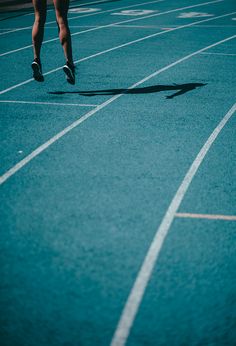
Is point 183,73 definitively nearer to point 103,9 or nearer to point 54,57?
point 54,57

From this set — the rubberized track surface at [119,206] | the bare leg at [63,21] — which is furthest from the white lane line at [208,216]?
the bare leg at [63,21]

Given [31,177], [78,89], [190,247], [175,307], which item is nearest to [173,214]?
[190,247]

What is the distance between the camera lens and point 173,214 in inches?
166

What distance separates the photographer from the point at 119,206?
173 inches

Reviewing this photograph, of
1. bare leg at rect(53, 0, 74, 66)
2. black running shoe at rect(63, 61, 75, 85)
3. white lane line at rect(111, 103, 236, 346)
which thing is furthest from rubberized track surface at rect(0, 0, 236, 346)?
bare leg at rect(53, 0, 74, 66)

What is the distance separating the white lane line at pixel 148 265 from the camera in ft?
9.48

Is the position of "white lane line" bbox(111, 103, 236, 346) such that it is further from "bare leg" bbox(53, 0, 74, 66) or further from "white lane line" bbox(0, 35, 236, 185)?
"bare leg" bbox(53, 0, 74, 66)

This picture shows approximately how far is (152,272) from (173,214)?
0.91 m

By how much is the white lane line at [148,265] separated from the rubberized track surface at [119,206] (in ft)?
0.04

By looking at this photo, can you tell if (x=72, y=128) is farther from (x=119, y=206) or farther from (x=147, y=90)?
(x=119, y=206)

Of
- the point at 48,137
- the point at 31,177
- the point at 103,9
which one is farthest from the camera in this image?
the point at 103,9

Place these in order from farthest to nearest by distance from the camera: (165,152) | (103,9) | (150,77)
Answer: (103,9), (150,77), (165,152)

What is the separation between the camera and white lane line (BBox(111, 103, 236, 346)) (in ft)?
9.48

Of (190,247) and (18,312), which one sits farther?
(190,247)
